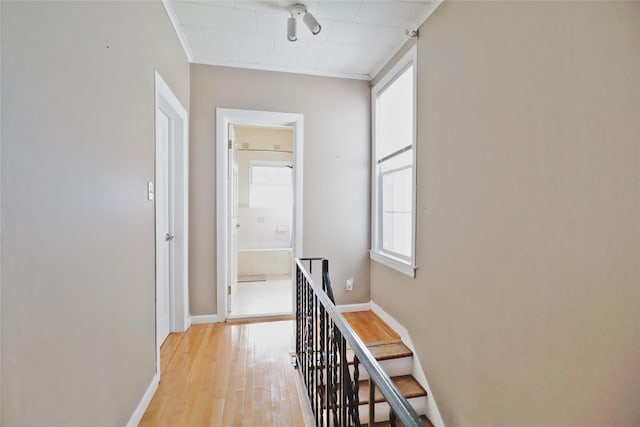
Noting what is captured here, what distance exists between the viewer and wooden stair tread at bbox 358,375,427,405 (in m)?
2.05

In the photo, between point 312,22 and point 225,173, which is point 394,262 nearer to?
point 225,173

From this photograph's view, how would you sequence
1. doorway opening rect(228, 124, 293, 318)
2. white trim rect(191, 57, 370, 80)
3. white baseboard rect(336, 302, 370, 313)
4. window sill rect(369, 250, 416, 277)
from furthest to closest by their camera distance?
doorway opening rect(228, 124, 293, 318), white baseboard rect(336, 302, 370, 313), white trim rect(191, 57, 370, 80), window sill rect(369, 250, 416, 277)

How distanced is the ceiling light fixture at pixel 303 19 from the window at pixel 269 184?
3.22m

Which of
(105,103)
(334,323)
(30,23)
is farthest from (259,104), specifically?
(334,323)

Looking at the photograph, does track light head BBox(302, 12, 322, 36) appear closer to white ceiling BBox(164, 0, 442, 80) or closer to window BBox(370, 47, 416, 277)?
white ceiling BBox(164, 0, 442, 80)

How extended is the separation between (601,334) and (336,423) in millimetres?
1129

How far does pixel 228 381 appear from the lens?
6.48 feet

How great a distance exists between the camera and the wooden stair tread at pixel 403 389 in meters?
2.05

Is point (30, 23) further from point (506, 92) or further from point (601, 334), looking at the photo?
point (601, 334)

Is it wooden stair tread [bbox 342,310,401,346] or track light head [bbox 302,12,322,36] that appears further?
wooden stair tread [bbox 342,310,401,346]

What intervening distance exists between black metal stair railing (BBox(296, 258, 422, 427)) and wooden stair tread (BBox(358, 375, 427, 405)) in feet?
1.68

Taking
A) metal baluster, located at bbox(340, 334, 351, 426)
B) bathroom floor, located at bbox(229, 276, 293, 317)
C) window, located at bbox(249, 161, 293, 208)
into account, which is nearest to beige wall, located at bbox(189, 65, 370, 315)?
bathroom floor, located at bbox(229, 276, 293, 317)

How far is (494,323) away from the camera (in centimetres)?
153

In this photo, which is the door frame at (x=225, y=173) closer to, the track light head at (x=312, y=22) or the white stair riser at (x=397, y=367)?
the track light head at (x=312, y=22)
